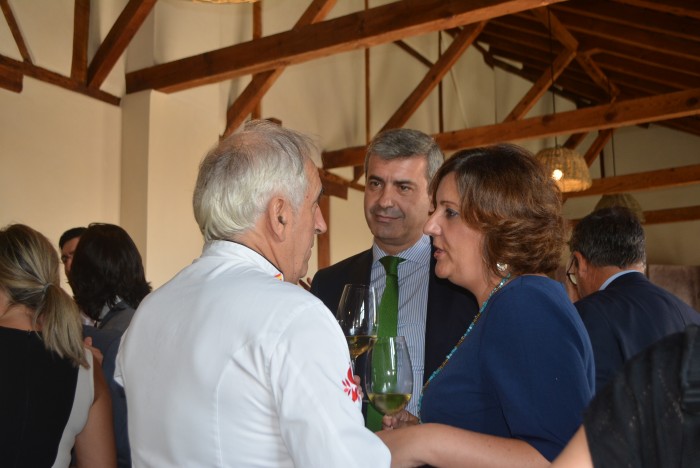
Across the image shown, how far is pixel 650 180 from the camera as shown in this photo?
11.1m

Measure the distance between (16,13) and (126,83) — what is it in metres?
1.17

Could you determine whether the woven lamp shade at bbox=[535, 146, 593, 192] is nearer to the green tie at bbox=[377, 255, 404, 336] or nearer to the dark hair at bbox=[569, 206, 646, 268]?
the dark hair at bbox=[569, 206, 646, 268]

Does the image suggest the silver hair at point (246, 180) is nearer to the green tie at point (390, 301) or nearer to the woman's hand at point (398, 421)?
the woman's hand at point (398, 421)

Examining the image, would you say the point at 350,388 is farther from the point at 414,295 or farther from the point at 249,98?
the point at 249,98

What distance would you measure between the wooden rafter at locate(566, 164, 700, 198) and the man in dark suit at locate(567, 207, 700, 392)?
26.9ft

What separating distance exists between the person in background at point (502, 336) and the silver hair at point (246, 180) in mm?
431

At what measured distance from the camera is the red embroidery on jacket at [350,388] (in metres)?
1.25

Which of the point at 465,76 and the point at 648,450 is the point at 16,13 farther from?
the point at 465,76

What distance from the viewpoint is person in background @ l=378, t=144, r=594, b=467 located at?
4.71 ft

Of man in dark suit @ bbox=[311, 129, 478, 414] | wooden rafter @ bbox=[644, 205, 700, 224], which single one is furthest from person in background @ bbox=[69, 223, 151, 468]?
wooden rafter @ bbox=[644, 205, 700, 224]

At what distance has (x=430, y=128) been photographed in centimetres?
1103

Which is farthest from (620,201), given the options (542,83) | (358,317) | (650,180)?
(358,317)

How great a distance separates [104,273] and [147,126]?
12.9 ft

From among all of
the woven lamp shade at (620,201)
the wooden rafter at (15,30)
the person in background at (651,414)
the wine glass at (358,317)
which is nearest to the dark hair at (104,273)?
the wine glass at (358,317)
